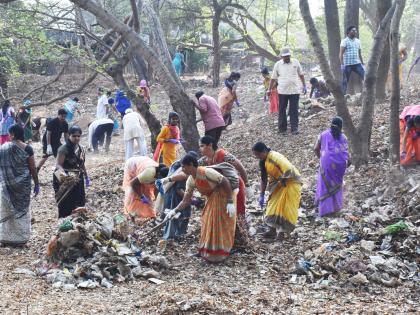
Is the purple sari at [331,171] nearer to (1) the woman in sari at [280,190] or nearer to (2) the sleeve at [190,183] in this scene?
(1) the woman in sari at [280,190]

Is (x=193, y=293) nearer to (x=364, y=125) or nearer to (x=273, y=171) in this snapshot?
(x=273, y=171)

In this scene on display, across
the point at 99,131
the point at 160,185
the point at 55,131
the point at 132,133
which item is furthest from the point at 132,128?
the point at 160,185

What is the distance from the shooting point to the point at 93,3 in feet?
30.2

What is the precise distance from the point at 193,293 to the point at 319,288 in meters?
1.31

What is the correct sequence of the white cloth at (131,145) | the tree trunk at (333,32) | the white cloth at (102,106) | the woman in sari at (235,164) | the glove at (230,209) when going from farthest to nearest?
the white cloth at (102,106) → the tree trunk at (333,32) → the white cloth at (131,145) → the woman in sari at (235,164) → the glove at (230,209)

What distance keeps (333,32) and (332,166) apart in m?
6.62

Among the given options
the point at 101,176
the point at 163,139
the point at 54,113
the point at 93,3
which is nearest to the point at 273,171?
the point at 163,139

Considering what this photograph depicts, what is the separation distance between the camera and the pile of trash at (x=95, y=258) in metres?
5.83

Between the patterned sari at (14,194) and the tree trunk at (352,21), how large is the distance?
8609mm

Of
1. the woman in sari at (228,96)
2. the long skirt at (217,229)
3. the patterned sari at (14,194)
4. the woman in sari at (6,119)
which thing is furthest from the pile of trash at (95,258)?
the woman in sari at (6,119)

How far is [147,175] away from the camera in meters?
7.32

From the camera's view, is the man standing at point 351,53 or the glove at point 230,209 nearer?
the glove at point 230,209

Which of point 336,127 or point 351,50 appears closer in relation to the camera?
point 336,127

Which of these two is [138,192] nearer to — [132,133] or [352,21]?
[132,133]
